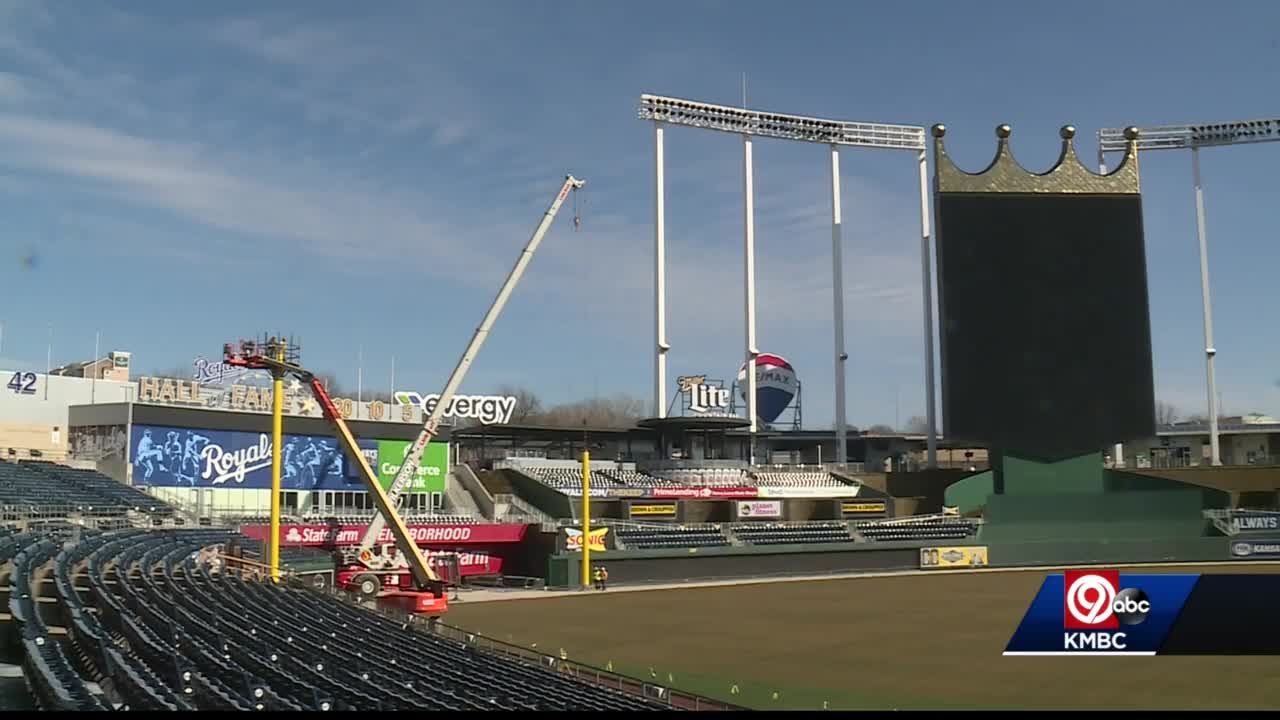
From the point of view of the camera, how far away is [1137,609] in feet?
72.4

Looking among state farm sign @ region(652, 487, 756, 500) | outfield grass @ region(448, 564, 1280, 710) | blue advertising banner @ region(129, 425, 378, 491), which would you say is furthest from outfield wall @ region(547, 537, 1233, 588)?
blue advertising banner @ region(129, 425, 378, 491)

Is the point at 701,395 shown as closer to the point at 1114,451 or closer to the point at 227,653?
the point at 1114,451

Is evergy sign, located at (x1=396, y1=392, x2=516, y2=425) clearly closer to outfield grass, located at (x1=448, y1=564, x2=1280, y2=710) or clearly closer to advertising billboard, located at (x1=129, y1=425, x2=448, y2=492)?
advertising billboard, located at (x1=129, y1=425, x2=448, y2=492)

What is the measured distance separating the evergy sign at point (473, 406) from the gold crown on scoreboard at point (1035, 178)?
27392mm

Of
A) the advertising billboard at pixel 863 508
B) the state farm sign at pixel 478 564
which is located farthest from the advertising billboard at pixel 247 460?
the advertising billboard at pixel 863 508

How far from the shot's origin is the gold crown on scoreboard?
58.6m

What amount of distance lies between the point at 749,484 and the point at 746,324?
10.5 m

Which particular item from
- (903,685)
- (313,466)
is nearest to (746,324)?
(313,466)

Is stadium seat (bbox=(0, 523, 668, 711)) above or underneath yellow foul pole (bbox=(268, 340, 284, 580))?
underneath

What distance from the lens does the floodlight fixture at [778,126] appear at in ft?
229

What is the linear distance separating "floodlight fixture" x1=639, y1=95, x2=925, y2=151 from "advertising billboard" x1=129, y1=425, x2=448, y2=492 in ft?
85.5

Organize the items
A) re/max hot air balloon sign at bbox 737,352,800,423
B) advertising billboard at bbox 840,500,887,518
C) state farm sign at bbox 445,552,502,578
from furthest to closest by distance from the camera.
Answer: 1. re/max hot air balloon sign at bbox 737,352,800,423
2. advertising billboard at bbox 840,500,887,518
3. state farm sign at bbox 445,552,502,578

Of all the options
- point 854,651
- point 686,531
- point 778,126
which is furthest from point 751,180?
point 854,651

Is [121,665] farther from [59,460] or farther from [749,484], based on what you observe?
[749,484]
